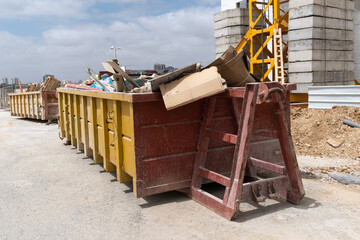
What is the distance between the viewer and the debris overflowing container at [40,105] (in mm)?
14461

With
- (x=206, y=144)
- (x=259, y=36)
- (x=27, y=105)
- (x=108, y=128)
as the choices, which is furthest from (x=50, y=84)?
(x=206, y=144)

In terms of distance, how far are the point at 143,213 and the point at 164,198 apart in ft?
1.78

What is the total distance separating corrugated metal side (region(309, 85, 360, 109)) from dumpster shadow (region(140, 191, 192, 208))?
6.45 m

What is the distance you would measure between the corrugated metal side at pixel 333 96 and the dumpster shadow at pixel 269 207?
568 centimetres

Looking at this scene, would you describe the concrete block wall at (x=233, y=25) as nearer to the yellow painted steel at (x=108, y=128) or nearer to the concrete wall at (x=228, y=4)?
the concrete wall at (x=228, y=4)

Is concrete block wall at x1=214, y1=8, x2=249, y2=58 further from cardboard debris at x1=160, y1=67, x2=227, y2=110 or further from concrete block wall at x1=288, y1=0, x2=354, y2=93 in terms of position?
cardboard debris at x1=160, y1=67, x2=227, y2=110

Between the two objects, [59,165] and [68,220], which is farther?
[59,165]

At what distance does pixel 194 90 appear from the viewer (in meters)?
3.96

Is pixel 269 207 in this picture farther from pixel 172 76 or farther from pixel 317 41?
pixel 317 41

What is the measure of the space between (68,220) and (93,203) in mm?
573

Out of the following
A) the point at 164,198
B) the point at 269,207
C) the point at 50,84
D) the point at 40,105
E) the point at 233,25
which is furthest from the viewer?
the point at 50,84

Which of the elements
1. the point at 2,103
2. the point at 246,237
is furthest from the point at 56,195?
the point at 2,103

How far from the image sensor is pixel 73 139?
8234 mm

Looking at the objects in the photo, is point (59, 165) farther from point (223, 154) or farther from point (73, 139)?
point (223, 154)
